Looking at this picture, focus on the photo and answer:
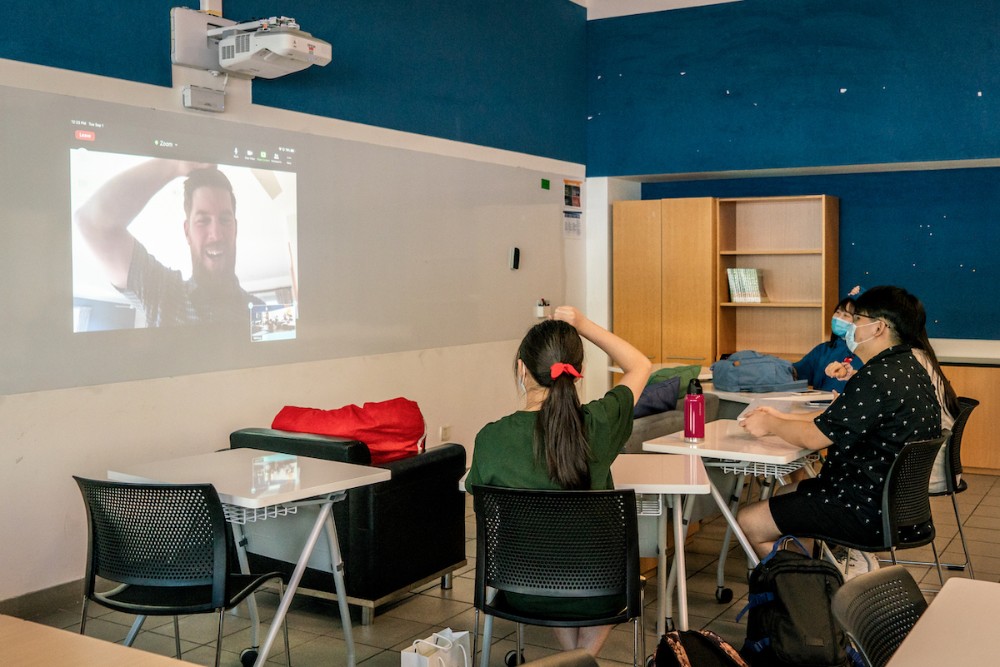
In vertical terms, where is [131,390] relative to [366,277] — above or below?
below

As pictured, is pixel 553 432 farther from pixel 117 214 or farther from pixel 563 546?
pixel 117 214

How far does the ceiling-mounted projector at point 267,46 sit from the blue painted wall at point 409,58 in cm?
28

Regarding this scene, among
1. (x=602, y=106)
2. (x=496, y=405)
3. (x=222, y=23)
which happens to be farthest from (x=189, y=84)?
(x=602, y=106)

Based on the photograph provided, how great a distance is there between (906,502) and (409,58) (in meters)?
4.17

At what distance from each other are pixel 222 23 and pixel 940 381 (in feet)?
12.1

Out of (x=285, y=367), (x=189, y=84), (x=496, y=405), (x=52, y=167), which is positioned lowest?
(x=496, y=405)

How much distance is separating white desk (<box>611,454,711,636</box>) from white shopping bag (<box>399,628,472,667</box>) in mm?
728

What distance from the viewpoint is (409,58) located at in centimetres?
633

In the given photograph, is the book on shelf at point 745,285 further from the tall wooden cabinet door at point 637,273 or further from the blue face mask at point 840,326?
the blue face mask at point 840,326

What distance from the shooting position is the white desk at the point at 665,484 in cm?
310

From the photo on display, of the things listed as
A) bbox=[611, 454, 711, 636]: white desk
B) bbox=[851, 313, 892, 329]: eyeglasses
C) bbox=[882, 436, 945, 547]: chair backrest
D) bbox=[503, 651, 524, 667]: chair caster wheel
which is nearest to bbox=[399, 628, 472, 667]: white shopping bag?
bbox=[503, 651, 524, 667]: chair caster wheel

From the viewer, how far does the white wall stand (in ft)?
13.5

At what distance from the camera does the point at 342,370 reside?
583 centimetres

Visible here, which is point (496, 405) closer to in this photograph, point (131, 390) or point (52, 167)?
point (131, 390)
